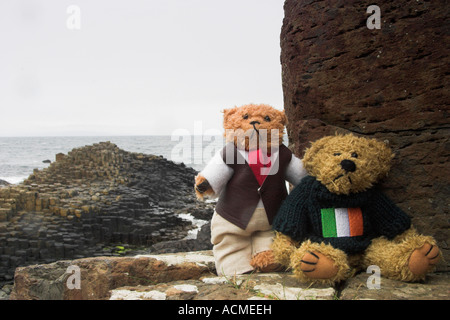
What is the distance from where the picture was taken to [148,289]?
2393mm

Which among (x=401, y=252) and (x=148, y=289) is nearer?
(x=401, y=252)

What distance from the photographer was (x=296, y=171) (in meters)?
2.61

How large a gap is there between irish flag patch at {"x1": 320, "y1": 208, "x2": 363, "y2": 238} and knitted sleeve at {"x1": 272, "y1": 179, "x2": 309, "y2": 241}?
0.39 feet

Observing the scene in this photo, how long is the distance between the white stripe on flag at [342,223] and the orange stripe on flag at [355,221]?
0.02m

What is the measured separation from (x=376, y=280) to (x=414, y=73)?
1302 millimetres

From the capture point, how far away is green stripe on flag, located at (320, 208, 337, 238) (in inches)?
91.7

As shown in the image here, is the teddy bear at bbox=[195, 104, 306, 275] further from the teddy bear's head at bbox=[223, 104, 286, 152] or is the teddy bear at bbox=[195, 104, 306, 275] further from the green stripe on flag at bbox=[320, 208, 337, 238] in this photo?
the green stripe on flag at bbox=[320, 208, 337, 238]

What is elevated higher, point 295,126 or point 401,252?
point 295,126

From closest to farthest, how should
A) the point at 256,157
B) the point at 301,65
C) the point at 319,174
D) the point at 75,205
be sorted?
the point at 319,174 < the point at 256,157 < the point at 301,65 < the point at 75,205
